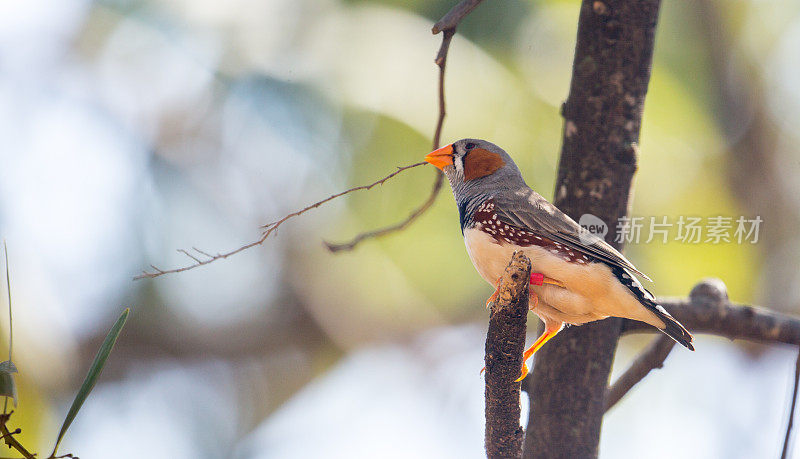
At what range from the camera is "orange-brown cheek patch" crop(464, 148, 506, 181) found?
2.61 m

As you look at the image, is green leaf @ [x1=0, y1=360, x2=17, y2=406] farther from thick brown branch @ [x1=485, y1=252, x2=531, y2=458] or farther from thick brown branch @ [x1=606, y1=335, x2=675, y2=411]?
thick brown branch @ [x1=606, y1=335, x2=675, y2=411]

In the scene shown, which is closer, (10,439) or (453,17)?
(10,439)

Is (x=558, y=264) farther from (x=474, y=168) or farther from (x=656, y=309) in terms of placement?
(x=474, y=168)

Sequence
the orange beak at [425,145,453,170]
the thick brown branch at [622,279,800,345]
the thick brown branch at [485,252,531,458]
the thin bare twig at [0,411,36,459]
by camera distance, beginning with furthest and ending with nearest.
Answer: the thick brown branch at [622,279,800,345]
the orange beak at [425,145,453,170]
the thick brown branch at [485,252,531,458]
the thin bare twig at [0,411,36,459]

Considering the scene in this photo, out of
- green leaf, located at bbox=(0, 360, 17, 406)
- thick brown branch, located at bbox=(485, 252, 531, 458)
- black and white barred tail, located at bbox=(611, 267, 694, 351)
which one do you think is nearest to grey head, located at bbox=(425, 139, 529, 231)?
black and white barred tail, located at bbox=(611, 267, 694, 351)

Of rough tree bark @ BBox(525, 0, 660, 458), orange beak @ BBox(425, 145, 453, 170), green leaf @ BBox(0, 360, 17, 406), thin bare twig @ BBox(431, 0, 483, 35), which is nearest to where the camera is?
green leaf @ BBox(0, 360, 17, 406)

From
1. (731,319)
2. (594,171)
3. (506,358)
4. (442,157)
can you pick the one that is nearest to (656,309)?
(506,358)

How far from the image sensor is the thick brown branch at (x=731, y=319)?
10.2 ft

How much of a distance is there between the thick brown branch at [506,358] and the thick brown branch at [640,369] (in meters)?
1.04

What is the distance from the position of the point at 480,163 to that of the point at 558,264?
595 millimetres

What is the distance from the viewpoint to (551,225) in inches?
88.4

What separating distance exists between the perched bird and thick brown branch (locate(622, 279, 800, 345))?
98 cm

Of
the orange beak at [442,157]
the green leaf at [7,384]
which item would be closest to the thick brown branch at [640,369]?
the orange beak at [442,157]

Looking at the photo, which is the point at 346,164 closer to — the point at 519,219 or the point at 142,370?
the point at 142,370
